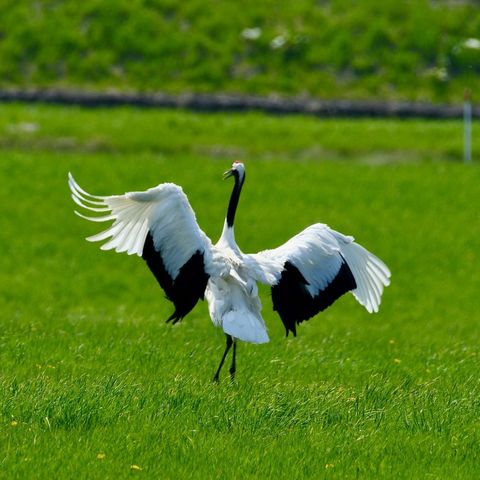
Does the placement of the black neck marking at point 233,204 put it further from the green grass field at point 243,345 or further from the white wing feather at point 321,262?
the green grass field at point 243,345

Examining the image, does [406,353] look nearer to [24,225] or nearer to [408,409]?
[408,409]

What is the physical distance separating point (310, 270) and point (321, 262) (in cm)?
13

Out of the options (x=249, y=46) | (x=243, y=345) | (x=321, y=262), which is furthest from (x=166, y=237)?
(x=249, y=46)

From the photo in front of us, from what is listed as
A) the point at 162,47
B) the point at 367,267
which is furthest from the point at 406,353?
the point at 162,47

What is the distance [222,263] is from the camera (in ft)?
38.0

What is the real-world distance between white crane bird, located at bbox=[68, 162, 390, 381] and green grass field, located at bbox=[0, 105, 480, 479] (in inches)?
25.4

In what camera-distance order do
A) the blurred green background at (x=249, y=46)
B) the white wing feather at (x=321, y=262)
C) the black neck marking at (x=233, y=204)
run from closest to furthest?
1. the white wing feather at (x=321, y=262)
2. the black neck marking at (x=233, y=204)
3. the blurred green background at (x=249, y=46)

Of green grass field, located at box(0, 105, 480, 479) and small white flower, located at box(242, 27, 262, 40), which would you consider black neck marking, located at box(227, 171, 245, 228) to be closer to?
green grass field, located at box(0, 105, 480, 479)

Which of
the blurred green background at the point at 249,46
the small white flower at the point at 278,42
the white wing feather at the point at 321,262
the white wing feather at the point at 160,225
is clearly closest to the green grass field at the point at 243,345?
the white wing feather at the point at 321,262

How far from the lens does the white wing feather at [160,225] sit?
37.3ft

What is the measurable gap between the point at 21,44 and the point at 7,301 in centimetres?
2139

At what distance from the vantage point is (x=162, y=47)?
38656mm

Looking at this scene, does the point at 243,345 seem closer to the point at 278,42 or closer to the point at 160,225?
the point at 160,225

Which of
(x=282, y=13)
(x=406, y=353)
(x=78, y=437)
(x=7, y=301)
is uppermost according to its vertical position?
(x=78, y=437)
